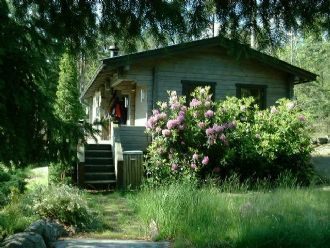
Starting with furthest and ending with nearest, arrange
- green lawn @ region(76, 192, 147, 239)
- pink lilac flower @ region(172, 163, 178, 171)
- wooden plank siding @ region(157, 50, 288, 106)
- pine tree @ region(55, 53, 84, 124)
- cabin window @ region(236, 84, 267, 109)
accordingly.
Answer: cabin window @ region(236, 84, 267, 109)
pine tree @ region(55, 53, 84, 124)
wooden plank siding @ region(157, 50, 288, 106)
pink lilac flower @ region(172, 163, 178, 171)
green lawn @ region(76, 192, 147, 239)

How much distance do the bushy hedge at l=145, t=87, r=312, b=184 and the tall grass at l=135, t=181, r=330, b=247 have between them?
4637mm

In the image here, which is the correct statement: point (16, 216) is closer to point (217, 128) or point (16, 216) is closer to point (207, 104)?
point (217, 128)

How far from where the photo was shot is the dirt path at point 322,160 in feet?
60.2

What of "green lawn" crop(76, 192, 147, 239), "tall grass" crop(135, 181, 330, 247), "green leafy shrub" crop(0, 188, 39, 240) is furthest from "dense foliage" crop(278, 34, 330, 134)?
"green leafy shrub" crop(0, 188, 39, 240)

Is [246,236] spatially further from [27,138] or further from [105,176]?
[105,176]

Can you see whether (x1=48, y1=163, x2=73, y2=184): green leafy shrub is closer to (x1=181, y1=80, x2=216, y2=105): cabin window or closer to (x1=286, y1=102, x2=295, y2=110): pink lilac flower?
(x1=181, y1=80, x2=216, y2=105): cabin window

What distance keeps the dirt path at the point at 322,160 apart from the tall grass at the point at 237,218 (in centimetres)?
851

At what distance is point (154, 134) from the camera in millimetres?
15258

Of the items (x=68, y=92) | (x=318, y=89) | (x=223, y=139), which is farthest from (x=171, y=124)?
(x=318, y=89)

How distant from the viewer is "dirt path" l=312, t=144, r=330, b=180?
722 inches

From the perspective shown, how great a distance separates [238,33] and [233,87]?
14.3m

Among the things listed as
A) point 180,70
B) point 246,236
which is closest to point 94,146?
point 180,70

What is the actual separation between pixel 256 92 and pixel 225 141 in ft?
18.5

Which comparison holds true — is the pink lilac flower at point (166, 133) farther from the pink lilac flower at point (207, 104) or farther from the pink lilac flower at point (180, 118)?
the pink lilac flower at point (207, 104)
